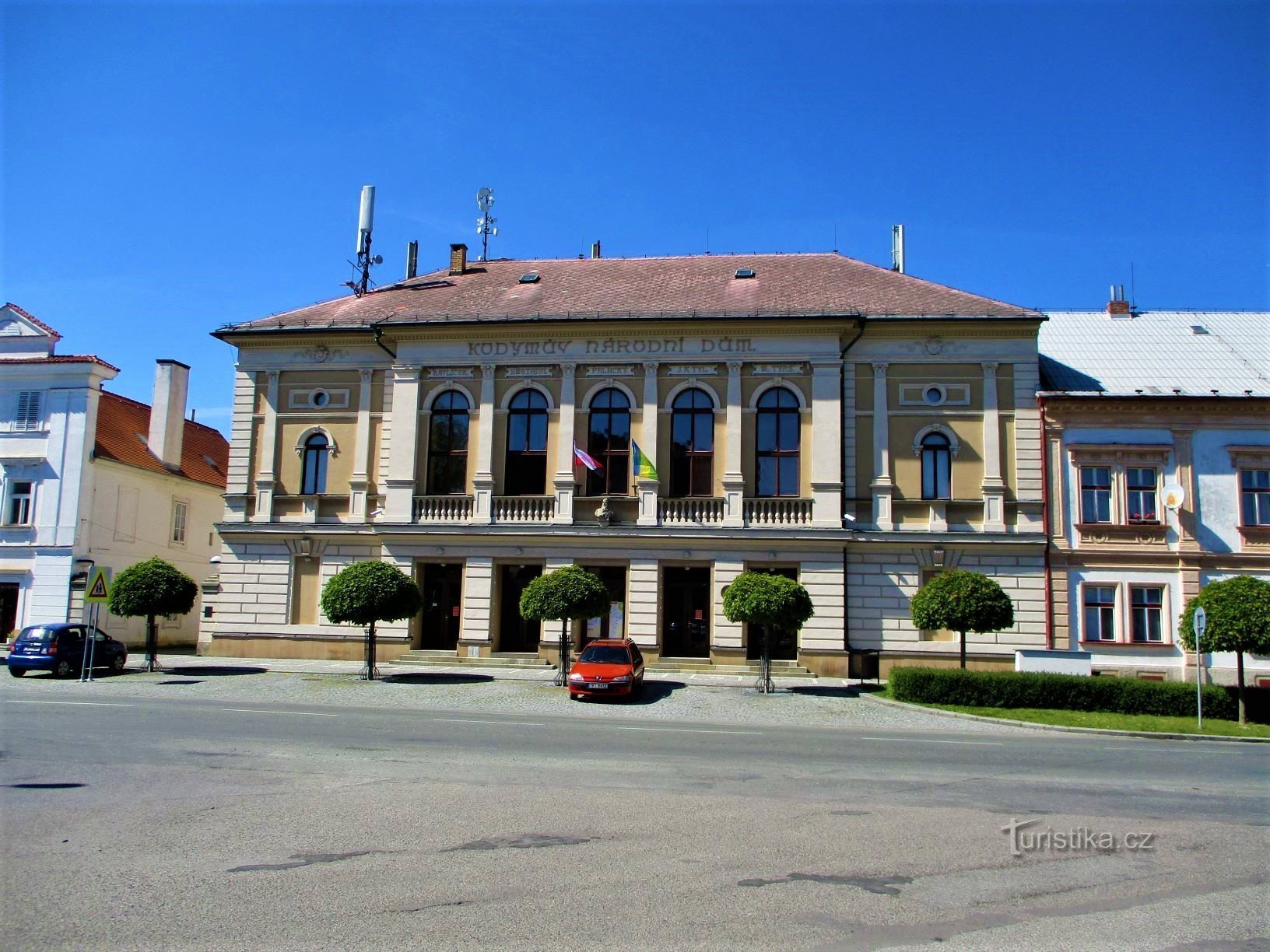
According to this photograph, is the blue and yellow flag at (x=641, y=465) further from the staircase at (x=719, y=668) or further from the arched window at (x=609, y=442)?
the staircase at (x=719, y=668)

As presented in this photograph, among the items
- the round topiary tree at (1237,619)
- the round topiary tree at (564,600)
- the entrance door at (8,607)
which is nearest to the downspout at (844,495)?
the round topiary tree at (564,600)

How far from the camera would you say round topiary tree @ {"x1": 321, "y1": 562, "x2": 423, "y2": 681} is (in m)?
26.3

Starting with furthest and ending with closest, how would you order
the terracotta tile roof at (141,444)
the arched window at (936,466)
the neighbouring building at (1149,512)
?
the terracotta tile roof at (141,444) → the arched window at (936,466) → the neighbouring building at (1149,512)

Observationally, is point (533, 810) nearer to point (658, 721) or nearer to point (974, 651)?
point (658, 721)

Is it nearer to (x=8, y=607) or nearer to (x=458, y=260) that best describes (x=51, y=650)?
(x=8, y=607)

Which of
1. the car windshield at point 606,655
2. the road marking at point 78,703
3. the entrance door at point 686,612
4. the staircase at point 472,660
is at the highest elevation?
the entrance door at point 686,612

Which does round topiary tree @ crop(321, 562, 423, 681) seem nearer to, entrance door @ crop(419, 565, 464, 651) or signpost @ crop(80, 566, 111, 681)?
entrance door @ crop(419, 565, 464, 651)

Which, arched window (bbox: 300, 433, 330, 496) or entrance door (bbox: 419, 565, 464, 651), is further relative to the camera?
arched window (bbox: 300, 433, 330, 496)

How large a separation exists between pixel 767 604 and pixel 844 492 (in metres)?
7.44

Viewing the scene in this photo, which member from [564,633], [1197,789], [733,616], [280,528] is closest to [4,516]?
[280,528]

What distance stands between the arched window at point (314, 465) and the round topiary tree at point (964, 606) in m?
20.4

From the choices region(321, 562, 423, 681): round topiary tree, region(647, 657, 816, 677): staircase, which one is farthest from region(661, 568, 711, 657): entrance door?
region(321, 562, 423, 681): round topiary tree

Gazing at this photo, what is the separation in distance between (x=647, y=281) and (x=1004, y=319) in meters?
12.4

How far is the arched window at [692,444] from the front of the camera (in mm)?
31312
